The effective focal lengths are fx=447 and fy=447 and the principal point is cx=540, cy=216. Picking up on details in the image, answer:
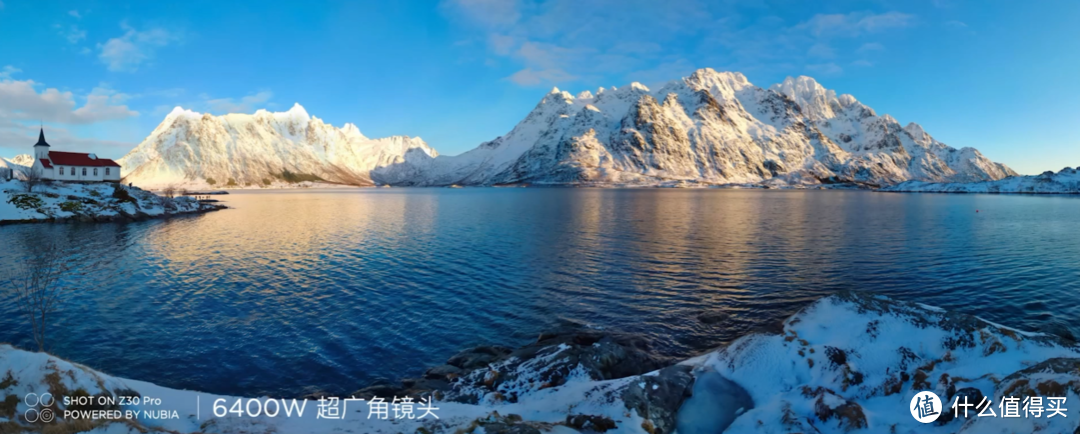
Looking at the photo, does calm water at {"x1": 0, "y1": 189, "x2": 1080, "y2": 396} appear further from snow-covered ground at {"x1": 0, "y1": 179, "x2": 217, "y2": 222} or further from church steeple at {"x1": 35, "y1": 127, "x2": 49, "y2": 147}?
church steeple at {"x1": 35, "y1": 127, "x2": 49, "y2": 147}

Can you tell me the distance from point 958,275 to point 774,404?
33320 millimetres

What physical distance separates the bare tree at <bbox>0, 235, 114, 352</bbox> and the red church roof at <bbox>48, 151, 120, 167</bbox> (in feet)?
211

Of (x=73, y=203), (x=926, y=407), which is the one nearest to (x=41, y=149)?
(x=73, y=203)

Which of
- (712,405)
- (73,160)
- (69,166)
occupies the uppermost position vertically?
(73,160)

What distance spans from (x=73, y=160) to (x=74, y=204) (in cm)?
3473

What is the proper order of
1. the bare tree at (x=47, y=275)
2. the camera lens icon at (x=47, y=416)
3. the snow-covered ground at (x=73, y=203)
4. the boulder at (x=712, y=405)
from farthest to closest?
the snow-covered ground at (x=73, y=203), the bare tree at (x=47, y=275), the boulder at (x=712, y=405), the camera lens icon at (x=47, y=416)

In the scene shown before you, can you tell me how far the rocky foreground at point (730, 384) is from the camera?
11781mm

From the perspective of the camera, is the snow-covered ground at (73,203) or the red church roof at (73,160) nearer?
the snow-covered ground at (73,203)

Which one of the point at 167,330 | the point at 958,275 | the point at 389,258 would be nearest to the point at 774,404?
the point at 167,330

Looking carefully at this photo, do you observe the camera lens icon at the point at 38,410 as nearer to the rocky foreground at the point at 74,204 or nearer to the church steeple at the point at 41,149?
the rocky foreground at the point at 74,204

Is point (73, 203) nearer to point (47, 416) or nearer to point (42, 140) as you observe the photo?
point (42, 140)

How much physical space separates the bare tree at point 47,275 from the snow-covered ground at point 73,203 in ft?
93.5

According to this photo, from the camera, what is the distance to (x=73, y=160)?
9788 cm

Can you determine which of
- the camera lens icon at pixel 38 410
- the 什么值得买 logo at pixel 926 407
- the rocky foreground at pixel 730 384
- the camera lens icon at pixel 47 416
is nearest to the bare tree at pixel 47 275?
the camera lens icon at pixel 38 410
